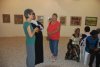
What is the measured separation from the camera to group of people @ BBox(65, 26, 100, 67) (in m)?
5.44

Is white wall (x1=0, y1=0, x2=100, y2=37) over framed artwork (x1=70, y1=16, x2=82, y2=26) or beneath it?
over

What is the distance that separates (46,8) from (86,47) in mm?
6083

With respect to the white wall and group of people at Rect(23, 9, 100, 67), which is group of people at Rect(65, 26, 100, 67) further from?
the white wall

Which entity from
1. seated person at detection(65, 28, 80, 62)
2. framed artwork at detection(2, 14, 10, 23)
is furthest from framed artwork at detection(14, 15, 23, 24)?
seated person at detection(65, 28, 80, 62)

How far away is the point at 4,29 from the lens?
11.3 metres

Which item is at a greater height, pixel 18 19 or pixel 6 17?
pixel 6 17

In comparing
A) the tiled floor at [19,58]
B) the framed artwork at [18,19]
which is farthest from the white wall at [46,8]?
the tiled floor at [19,58]

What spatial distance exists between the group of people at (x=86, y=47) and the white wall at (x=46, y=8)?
500 centimetres

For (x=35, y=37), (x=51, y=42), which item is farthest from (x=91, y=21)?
(x=35, y=37)

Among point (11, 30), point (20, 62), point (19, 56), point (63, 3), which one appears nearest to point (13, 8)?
point (11, 30)

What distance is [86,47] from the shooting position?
5691 mm

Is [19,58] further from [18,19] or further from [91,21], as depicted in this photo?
[91,21]

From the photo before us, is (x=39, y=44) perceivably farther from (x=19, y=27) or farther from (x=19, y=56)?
(x=19, y=27)

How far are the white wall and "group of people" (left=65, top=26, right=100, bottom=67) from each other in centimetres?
500
